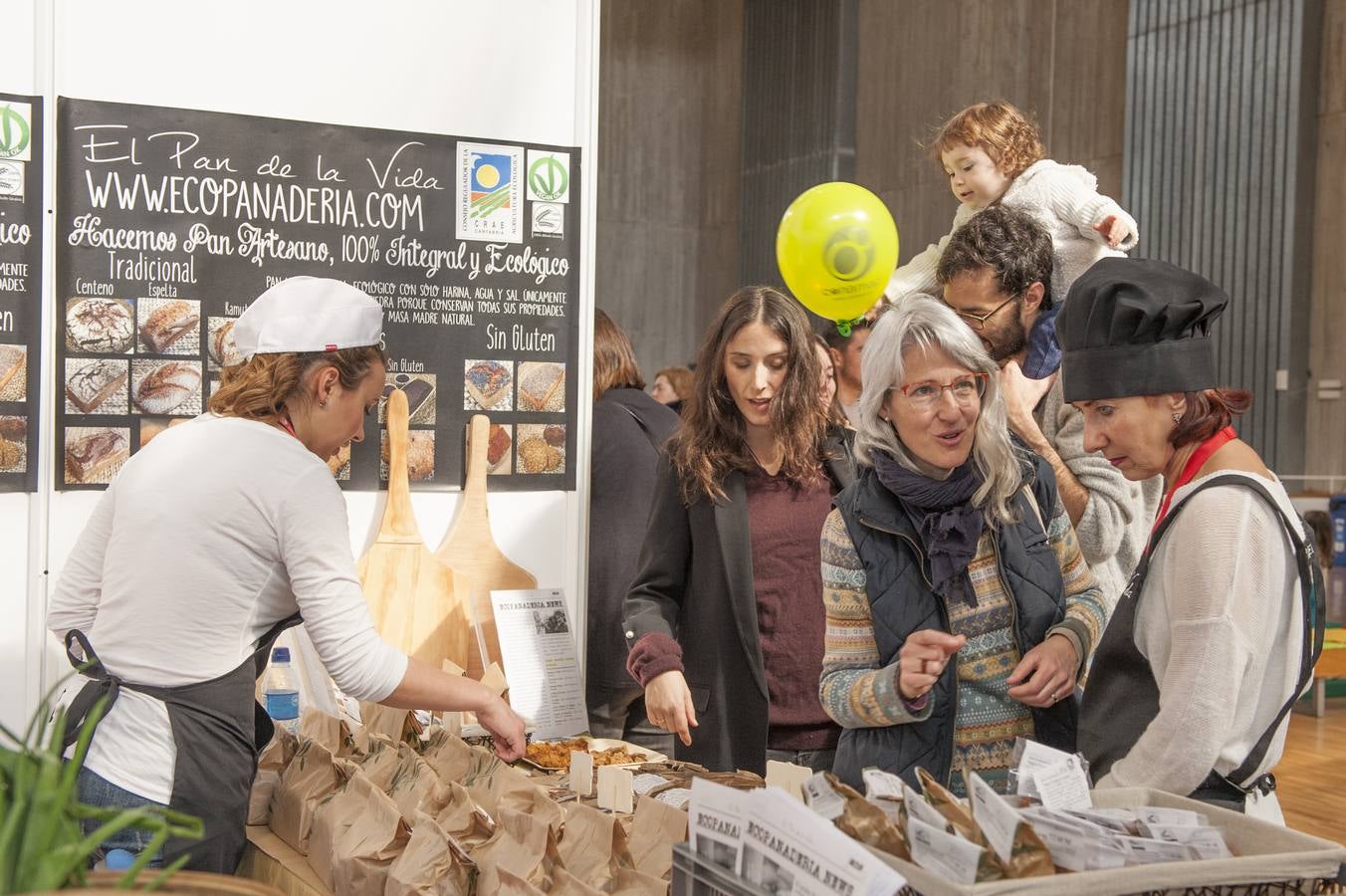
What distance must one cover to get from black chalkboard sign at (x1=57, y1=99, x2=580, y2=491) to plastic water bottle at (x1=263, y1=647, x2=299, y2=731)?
19.3 inches

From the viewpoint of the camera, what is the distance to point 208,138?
9.67 feet

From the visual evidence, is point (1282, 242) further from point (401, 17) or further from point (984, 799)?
point (984, 799)

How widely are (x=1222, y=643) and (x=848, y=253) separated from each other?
190cm

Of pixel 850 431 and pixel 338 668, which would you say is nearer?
pixel 338 668

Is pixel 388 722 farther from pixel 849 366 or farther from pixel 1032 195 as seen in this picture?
pixel 849 366

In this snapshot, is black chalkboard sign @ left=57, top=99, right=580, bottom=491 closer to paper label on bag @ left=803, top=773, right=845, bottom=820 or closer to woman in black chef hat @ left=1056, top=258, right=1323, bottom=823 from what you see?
woman in black chef hat @ left=1056, top=258, right=1323, bottom=823

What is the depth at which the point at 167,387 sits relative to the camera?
294 centimetres

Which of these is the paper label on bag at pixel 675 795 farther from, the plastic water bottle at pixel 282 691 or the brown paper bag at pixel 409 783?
the plastic water bottle at pixel 282 691

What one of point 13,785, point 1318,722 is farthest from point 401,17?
point 1318,722

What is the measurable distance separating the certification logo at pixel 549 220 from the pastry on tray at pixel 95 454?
42.9 inches

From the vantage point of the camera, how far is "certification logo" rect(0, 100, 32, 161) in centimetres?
275

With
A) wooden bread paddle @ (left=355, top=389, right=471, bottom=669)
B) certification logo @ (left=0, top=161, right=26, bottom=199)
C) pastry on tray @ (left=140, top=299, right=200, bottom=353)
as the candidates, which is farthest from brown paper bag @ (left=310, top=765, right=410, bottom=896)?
certification logo @ (left=0, top=161, right=26, bottom=199)

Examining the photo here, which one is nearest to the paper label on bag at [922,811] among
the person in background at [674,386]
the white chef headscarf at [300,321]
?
the white chef headscarf at [300,321]

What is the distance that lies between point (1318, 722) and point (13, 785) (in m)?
7.00
